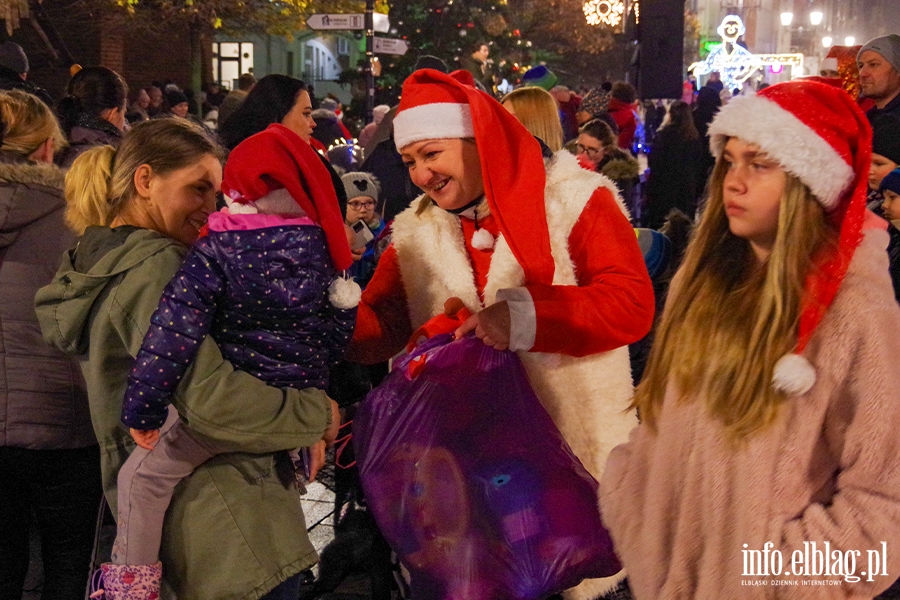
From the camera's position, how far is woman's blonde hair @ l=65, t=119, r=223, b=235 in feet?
8.42

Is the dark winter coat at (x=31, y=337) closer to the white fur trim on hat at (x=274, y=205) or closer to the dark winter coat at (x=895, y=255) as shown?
the white fur trim on hat at (x=274, y=205)

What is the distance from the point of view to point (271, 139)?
93.7 inches

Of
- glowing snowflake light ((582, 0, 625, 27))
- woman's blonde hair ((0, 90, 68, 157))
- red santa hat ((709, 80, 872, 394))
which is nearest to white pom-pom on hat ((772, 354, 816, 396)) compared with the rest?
red santa hat ((709, 80, 872, 394))

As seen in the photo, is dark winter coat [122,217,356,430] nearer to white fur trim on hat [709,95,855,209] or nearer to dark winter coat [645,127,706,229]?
white fur trim on hat [709,95,855,209]

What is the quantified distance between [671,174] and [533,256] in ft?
23.2

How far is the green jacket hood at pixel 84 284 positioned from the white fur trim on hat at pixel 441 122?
0.79 meters

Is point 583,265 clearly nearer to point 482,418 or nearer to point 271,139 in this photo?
point 482,418

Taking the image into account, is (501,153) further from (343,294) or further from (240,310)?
(240,310)

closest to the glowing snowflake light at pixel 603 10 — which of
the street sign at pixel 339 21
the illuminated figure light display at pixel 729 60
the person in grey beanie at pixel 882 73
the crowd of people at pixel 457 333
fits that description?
the street sign at pixel 339 21

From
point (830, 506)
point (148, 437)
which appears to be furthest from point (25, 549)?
point (830, 506)

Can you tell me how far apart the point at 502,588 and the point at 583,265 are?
954mm

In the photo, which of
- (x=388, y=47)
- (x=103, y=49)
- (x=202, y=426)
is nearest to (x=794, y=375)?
(x=202, y=426)

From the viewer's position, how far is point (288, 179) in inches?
92.2

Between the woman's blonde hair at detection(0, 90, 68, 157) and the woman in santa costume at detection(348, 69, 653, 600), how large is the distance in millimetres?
1851
